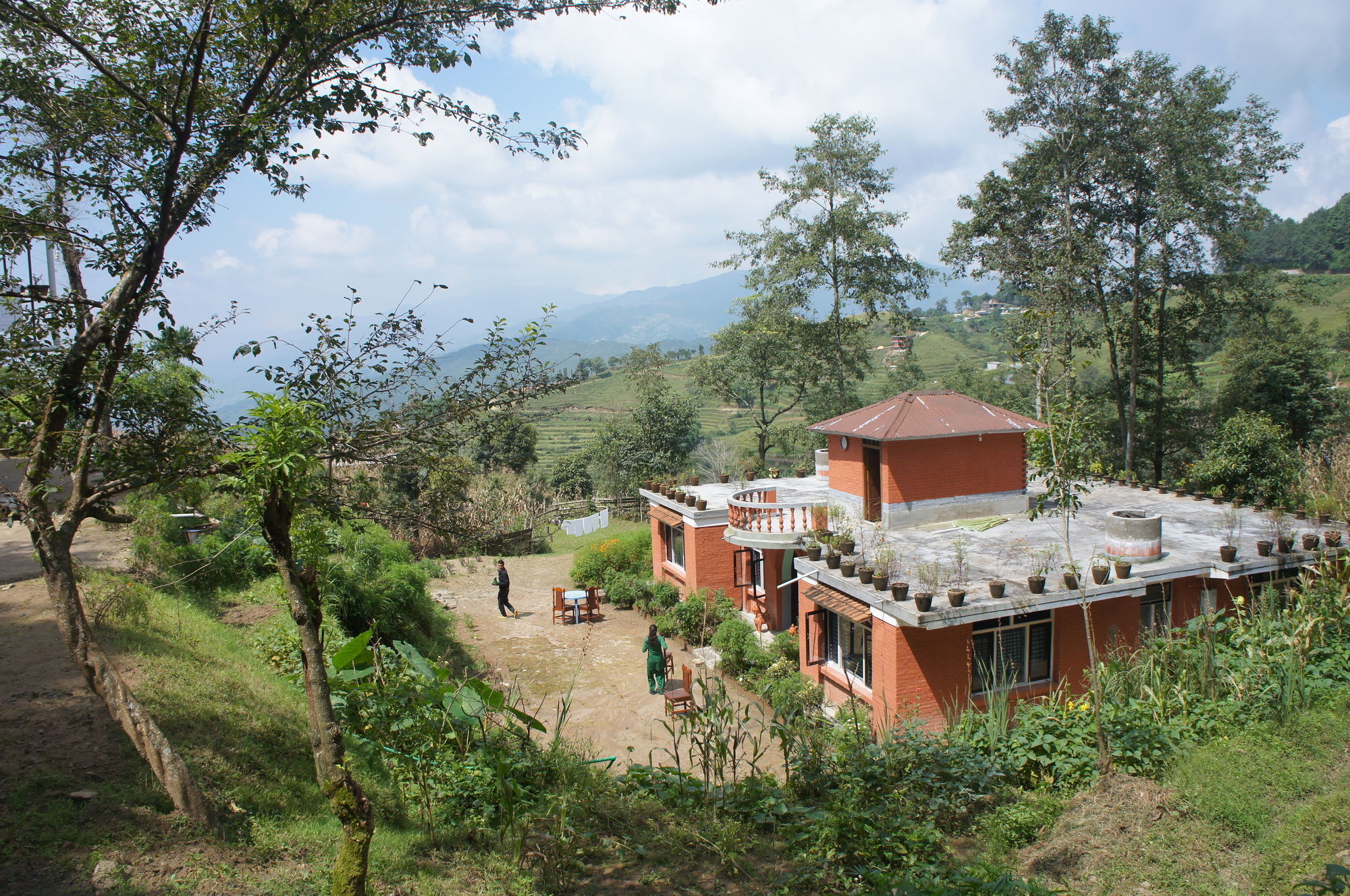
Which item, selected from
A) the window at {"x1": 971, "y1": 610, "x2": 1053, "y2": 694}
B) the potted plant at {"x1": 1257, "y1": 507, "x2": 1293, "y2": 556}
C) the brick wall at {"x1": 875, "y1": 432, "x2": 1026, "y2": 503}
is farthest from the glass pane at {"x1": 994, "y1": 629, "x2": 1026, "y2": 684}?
the brick wall at {"x1": 875, "y1": 432, "x2": 1026, "y2": 503}

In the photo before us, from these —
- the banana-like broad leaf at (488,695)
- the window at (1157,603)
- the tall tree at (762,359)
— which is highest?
the tall tree at (762,359)

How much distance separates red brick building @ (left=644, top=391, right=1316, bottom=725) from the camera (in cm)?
1021

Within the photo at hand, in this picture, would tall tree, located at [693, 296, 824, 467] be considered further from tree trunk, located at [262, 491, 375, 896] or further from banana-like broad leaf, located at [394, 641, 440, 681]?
tree trunk, located at [262, 491, 375, 896]

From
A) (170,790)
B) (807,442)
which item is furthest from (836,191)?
(170,790)

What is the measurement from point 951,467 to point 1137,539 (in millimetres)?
3939

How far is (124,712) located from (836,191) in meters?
25.2

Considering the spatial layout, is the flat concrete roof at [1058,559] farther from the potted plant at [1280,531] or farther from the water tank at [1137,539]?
the water tank at [1137,539]

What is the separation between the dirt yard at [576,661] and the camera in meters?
11.9

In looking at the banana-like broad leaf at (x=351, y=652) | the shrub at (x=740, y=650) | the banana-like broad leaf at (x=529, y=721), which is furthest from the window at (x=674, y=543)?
the banana-like broad leaf at (x=351, y=652)

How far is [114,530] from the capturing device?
15180mm

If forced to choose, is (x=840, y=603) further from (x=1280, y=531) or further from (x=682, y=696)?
(x=1280, y=531)

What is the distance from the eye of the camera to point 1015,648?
35.2ft

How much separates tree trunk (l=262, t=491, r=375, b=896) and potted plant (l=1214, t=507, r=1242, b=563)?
38.6 ft

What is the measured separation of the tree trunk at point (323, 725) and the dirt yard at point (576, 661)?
4.60 meters
